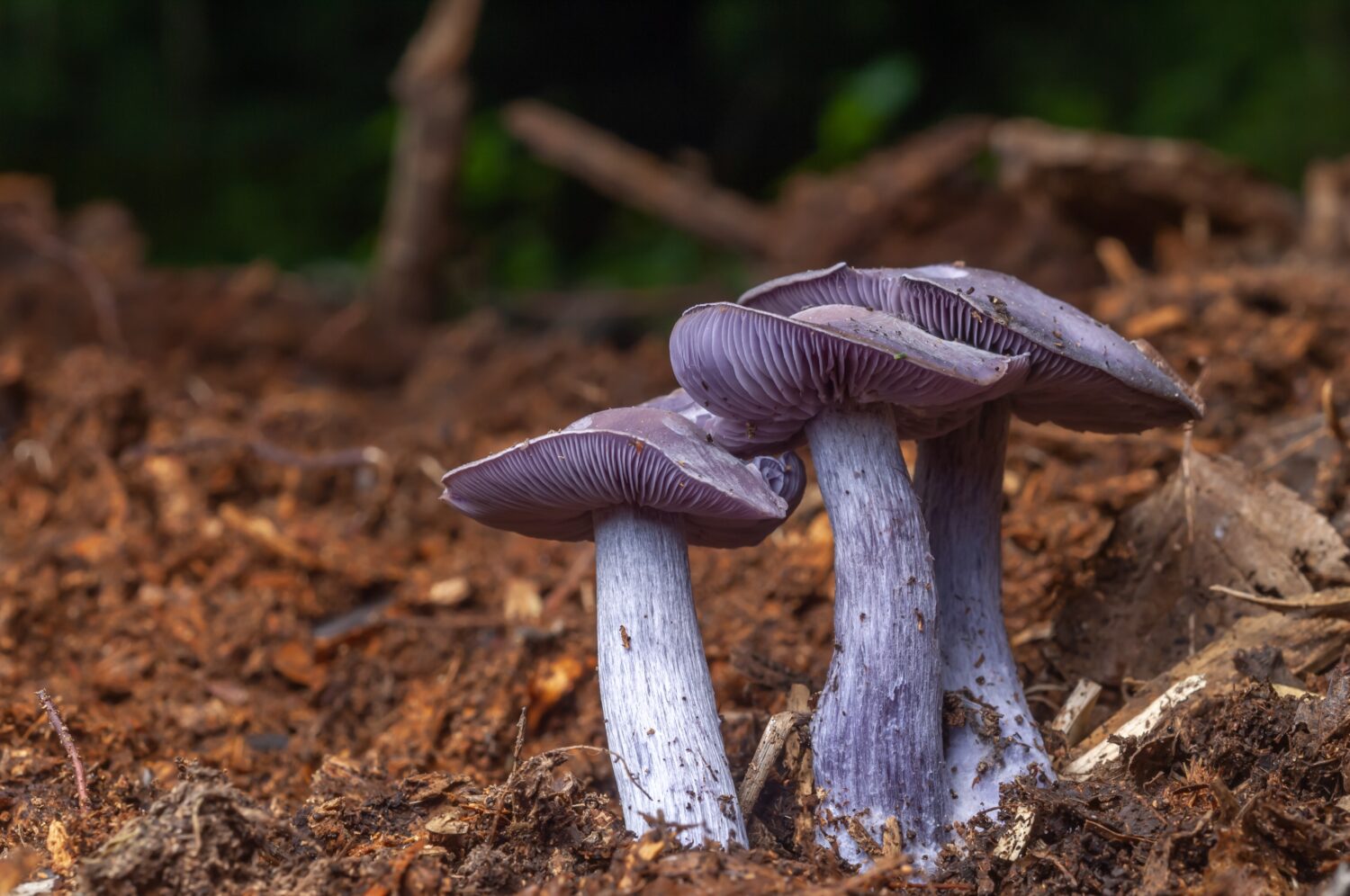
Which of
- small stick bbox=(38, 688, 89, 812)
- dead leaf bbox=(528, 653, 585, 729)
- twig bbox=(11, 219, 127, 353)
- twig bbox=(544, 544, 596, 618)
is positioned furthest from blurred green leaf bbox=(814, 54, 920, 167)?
small stick bbox=(38, 688, 89, 812)

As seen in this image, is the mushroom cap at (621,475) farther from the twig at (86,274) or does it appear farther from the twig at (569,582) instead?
the twig at (86,274)

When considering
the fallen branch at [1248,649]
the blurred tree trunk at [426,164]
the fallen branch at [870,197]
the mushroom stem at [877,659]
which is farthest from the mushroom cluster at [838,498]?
the blurred tree trunk at [426,164]

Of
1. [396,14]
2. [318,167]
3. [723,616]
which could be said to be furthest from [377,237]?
[723,616]

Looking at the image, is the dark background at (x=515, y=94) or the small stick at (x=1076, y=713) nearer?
the small stick at (x=1076, y=713)

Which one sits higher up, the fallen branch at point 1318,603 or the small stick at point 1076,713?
the fallen branch at point 1318,603

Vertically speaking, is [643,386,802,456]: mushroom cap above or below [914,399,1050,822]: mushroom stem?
above

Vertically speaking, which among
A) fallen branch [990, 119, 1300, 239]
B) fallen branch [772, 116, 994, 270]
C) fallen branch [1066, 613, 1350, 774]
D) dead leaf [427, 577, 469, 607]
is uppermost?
fallen branch [772, 116, 994, 270]

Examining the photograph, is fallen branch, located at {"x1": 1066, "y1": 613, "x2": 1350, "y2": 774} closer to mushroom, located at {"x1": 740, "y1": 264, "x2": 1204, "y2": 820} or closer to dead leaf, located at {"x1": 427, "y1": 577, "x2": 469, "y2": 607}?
mushroom, located at {"x1": 740, "y1": 264, "x2": 1204, "y2": 820}
